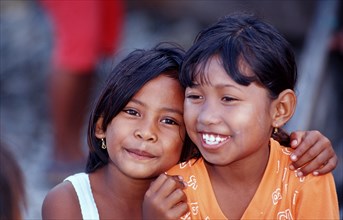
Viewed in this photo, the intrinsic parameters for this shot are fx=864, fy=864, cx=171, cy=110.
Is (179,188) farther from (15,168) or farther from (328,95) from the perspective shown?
(328,95)

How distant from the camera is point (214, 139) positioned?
8.91ft

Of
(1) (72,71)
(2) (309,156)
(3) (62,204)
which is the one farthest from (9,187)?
(1) (72,71)

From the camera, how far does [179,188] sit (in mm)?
2838

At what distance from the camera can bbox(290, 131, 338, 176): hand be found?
2822 millimetres

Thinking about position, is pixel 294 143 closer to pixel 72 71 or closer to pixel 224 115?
pixel 224 115

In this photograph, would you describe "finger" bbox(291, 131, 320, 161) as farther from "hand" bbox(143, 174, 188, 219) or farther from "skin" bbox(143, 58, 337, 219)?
"hand" bbox(143, 174, 188, 219)

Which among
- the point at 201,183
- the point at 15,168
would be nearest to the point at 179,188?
the point at 201,183

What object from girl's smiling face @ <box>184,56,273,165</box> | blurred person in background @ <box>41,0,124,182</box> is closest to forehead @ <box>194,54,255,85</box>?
girl's smiling face @ <box>184,56,273,165</box>

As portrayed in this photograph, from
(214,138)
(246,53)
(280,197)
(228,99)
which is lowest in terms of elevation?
(280,197)

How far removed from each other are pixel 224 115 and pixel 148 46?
147 inches

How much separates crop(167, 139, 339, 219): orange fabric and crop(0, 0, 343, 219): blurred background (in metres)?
1.01

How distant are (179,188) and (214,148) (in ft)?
0.68

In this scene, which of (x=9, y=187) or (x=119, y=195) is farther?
(x=119, y=195)

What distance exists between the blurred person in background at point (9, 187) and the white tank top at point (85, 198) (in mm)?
833
